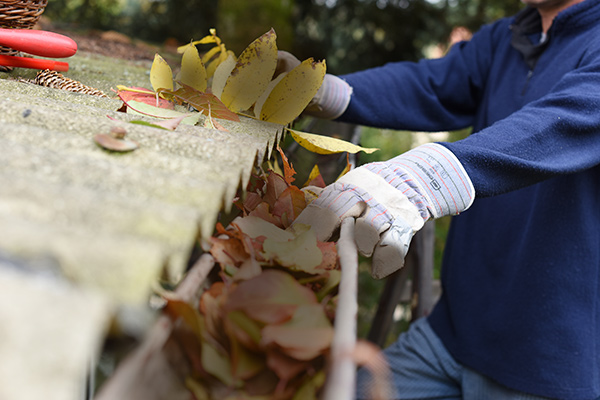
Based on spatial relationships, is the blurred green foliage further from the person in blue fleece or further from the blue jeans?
the blue jeans

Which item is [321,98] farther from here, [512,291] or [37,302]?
[37,302]

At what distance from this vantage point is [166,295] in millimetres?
500

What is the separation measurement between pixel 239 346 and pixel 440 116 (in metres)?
1.65

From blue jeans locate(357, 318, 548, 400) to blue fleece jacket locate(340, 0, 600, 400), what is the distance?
51 mm

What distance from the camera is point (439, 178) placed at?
0.94m

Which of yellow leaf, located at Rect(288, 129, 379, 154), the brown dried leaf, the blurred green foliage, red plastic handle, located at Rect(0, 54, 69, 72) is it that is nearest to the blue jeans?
yellow leaf, located at Rect(288, 129, 379, 154)

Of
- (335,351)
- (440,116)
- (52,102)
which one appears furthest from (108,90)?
(440,116)

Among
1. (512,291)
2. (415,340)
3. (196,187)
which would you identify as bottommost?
(415,340)

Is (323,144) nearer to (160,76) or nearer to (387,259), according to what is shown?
(387,259)

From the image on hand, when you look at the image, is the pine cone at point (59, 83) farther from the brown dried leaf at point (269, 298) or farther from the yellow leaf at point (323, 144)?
the brown dried leaf at point (269, 298)

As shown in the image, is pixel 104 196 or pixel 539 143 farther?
pixel 539 143

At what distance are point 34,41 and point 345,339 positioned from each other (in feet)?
3.17

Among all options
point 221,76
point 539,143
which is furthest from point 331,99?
point 539,143

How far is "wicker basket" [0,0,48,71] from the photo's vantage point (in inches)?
43.1
